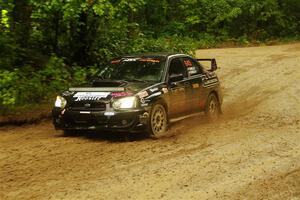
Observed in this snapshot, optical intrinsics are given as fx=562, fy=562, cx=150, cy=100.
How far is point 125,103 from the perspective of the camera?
988 cm

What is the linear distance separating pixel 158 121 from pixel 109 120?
1.07 m

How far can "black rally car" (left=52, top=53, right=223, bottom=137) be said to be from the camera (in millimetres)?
9859

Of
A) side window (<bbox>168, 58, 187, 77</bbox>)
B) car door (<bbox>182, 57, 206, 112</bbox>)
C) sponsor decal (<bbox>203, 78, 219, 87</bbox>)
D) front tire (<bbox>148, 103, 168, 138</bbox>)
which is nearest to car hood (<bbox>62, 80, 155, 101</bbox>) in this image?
front tire (<bbox>148, 103, 168, 138</bbox>)

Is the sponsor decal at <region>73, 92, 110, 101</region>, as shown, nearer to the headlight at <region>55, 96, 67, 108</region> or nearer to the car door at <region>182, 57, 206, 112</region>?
the headlight at <region>55, 96, 67, 108</region>

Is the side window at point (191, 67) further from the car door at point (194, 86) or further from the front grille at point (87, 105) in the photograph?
the front grille at point (87, 105)

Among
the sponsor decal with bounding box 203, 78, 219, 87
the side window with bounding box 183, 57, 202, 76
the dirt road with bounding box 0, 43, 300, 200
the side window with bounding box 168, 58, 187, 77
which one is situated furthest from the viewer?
the sponsor decal with bounding box 203, 78, 219, 87

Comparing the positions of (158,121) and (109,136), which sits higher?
(158,121)

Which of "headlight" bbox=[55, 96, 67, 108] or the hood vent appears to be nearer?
"headlight" bbox=[55, 96, 67, 108]

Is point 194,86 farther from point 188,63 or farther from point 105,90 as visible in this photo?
point 105,90

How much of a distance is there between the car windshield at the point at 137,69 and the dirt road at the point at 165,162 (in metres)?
1.21

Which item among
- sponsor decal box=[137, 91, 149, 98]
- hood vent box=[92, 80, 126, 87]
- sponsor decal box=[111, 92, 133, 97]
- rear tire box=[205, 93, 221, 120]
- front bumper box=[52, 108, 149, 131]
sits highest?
hood vent box=[92, 80, 126, 87]

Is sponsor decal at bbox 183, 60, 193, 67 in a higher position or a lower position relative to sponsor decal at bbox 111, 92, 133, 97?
higher

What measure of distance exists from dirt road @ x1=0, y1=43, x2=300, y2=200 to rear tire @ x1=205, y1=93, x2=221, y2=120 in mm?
298

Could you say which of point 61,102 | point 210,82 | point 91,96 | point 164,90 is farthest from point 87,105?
point 210,82
